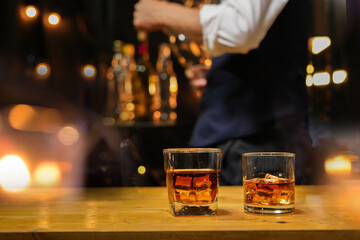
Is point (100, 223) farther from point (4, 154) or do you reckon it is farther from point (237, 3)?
point (4, 154)

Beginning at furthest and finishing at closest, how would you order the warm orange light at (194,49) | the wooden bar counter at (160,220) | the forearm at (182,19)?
the warm orange light at (194,49) → the forearm at (182,19) → the wooden bar counter at (160,220)

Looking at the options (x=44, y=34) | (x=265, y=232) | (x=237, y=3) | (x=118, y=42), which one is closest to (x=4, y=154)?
(x=44, y=34)

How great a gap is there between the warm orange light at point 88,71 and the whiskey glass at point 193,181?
73.1 inches

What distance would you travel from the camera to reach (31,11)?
233cm

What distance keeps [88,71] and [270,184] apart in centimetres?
195

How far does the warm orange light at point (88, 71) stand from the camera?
2.45 m

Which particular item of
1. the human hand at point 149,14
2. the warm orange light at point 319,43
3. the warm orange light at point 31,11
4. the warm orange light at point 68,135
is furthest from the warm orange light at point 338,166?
the warm orange light at point 31,11

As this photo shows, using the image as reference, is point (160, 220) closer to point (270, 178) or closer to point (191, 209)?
point (191, 209)

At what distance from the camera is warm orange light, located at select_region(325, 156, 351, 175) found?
1494mm

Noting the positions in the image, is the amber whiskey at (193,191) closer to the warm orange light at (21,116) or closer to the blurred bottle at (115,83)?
the blurred bottle at (115,83)

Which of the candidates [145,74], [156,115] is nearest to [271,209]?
[156,115]

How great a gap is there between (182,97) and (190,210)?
1.58m

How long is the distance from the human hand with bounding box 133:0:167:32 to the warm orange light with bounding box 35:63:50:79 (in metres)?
1.10

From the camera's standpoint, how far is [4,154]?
227cm
